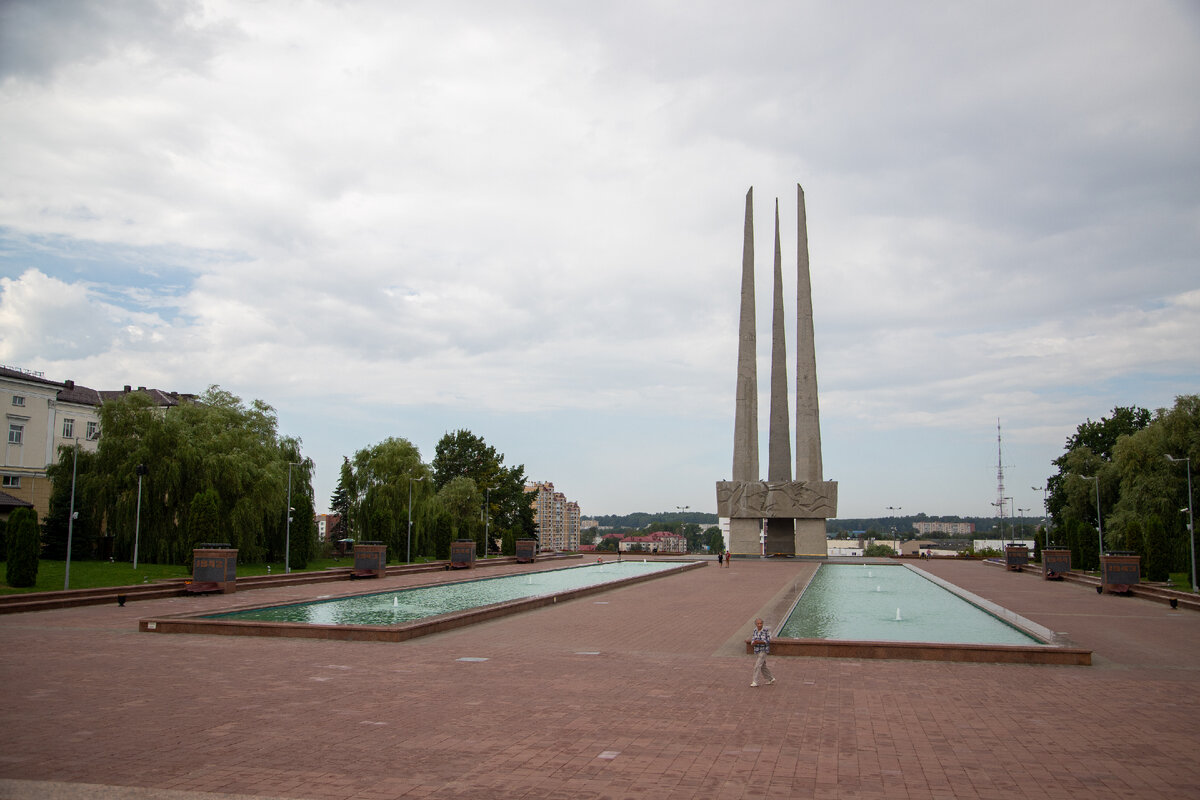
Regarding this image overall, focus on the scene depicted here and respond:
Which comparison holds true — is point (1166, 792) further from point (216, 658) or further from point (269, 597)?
point (269, 597)

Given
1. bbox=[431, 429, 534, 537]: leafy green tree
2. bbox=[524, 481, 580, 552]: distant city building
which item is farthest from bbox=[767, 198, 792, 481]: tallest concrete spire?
bbox=[524, 481, 580, 552]: distant city building

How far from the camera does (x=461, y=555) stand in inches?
1377

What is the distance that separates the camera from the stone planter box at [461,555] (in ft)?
114

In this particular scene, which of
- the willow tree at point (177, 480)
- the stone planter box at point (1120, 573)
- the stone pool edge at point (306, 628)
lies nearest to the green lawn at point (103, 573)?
the willow tree at point (177, 480)

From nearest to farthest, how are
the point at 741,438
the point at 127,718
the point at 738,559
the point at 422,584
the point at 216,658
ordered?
the point at 127,718, the point at 216,658, the point at 422,584, the point at 738,559, the point at 741,438

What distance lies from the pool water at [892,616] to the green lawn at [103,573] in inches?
662

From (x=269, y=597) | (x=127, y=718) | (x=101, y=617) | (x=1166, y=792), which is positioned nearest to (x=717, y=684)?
(x=1166, y=792)

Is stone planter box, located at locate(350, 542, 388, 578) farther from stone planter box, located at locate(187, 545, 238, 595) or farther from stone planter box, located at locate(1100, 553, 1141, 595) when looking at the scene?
stone planter box, located at locate(1100, 553, 1141, 595)

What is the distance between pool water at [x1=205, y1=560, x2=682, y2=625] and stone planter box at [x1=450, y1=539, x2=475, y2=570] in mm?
4022

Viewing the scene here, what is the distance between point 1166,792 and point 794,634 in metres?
9.35

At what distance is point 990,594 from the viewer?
A: 24.5 metres

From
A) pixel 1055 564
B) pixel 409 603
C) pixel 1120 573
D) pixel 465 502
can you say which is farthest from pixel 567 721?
pixel 465 502

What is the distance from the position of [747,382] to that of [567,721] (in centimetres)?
4812

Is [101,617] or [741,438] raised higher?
[741,438]
